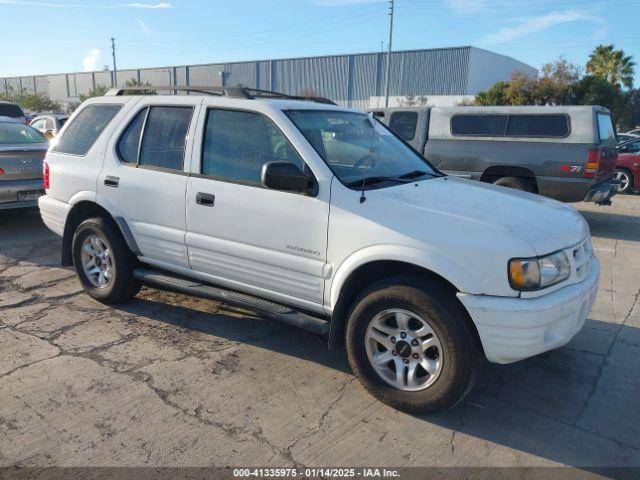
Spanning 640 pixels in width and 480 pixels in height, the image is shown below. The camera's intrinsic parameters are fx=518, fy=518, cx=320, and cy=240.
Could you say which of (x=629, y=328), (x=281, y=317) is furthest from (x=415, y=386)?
(x=629, y=328)

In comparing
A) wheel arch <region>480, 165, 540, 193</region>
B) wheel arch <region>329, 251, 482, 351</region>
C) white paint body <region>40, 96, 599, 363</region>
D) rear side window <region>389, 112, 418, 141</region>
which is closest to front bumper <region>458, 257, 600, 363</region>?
white paint body <region>40, 96, 599, 363</region>

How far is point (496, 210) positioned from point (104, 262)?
3.48 metres

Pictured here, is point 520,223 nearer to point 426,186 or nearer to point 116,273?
point 426,186

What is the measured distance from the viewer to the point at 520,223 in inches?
119

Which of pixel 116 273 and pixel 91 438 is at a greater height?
pixel 116 273

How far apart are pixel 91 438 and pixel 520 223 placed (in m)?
2.71

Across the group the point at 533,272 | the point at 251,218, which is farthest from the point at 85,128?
the point at 533,272

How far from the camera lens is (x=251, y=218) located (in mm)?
3631

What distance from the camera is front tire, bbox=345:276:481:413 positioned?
291cm

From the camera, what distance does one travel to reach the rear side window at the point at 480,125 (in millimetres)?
9336

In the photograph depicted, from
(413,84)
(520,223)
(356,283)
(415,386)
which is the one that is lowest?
(415,386)

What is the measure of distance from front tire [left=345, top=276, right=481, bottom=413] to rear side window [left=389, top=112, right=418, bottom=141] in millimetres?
7610

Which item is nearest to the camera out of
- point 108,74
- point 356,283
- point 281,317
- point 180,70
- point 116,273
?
point 356,283

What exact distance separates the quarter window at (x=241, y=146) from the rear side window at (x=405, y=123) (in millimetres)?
6823
